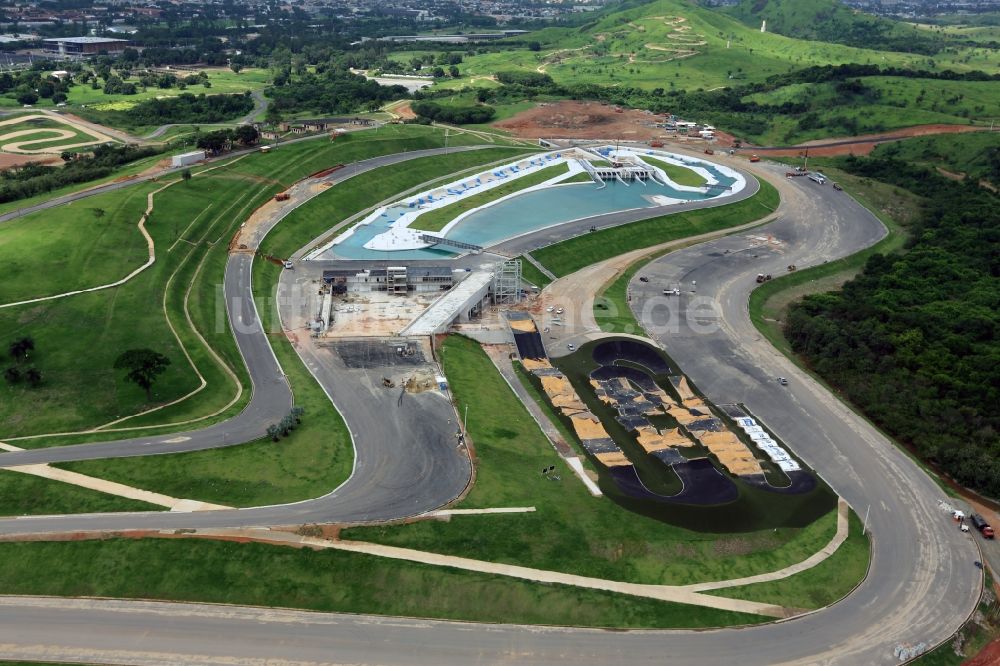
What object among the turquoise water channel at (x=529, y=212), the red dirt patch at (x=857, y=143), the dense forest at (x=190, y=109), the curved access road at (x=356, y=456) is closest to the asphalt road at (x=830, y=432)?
the turquoise water channel at (x=529, y=212)

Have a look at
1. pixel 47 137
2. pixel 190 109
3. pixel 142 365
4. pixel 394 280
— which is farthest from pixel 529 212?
pixel 47 137

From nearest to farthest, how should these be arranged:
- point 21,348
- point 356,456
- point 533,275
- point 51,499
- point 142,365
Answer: point 51,499 < point 356,456 < point 142,365 < point 21,348 < point 533,275

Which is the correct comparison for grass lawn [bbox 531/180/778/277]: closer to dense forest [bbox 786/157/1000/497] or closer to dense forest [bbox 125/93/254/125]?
dense forest [bbox 786/157/1000/497]

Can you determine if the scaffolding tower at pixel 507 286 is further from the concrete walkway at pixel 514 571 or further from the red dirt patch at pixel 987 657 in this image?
the red dirt patch at pixel 987 657

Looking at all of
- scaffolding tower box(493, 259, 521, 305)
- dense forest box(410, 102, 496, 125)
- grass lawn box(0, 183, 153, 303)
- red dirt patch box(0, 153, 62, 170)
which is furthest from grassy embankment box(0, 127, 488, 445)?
dense forest box(410, 102, 496, 125)

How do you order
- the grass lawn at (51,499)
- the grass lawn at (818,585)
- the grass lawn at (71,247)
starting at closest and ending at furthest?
the grass lawn at (818,585), the grass lawn at (51,499), the grass lawn at (71,247)

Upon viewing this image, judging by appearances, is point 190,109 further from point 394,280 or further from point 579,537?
point 579,537
